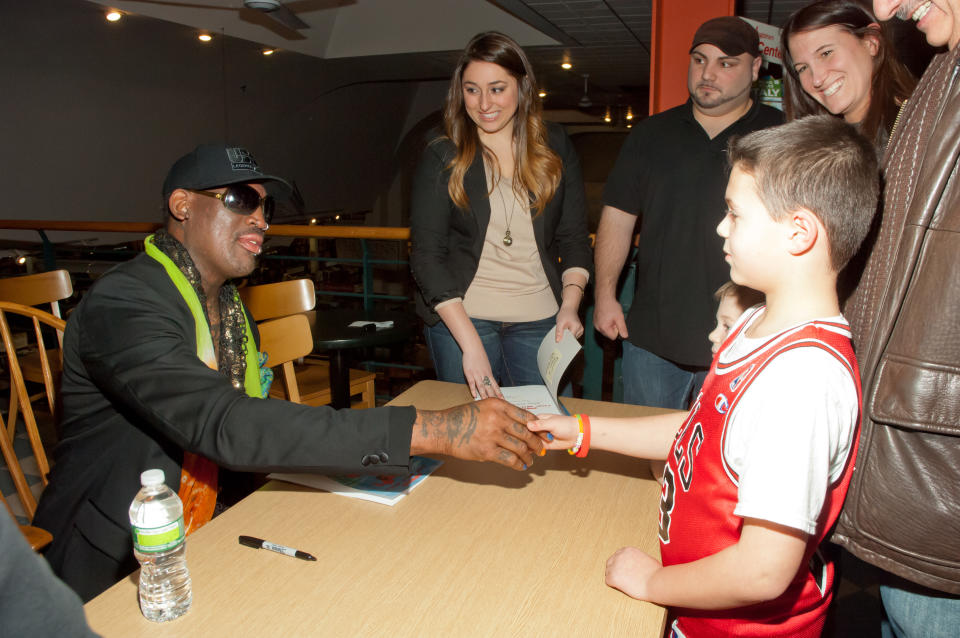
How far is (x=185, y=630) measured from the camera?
0.89 m

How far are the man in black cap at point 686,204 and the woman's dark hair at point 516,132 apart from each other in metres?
0.30

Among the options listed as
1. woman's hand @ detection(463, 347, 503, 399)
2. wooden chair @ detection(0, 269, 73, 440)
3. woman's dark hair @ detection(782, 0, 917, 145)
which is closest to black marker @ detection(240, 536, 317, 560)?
woman's hand @ detection(463, 347, 503, 399)

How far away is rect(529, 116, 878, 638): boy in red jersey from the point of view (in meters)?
0.84

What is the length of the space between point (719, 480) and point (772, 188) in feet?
1.44

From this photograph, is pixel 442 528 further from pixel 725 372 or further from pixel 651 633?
pixel 725 372

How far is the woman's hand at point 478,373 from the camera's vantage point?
1806 mm

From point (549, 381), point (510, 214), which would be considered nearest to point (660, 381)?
point (549, 381)

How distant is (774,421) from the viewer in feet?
2.76

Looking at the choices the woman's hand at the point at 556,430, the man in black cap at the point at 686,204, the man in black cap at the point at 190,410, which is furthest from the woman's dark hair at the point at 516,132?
the woman's hand at the point at 556,430

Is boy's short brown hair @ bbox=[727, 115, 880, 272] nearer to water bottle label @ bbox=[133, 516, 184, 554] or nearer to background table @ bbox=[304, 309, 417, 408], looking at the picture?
water bottle label @ bbox=[133, 516, 184, 554]

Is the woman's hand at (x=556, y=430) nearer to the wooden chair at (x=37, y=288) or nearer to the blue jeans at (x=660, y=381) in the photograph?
the blue jeans at (x=660, y=381)

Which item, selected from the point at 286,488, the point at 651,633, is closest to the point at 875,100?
the point at 651,633

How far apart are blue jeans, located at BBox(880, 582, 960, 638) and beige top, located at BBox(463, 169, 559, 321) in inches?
47.4

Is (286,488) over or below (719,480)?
below
